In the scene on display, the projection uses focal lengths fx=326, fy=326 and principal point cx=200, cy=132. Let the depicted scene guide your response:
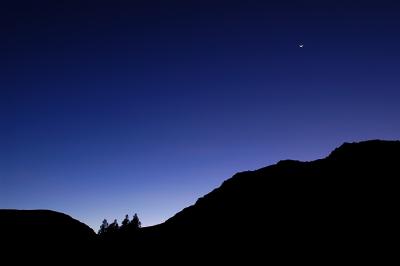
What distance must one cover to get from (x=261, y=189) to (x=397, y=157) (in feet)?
34.2

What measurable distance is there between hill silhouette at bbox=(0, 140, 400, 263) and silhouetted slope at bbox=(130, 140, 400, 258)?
6 cm

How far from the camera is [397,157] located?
24.0 m

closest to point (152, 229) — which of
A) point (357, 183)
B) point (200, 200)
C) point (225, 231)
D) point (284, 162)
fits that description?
point (200, 200)

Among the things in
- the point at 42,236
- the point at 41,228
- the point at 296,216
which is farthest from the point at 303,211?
the point at 41,228

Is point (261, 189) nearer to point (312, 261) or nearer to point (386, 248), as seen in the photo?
point (312, 261)

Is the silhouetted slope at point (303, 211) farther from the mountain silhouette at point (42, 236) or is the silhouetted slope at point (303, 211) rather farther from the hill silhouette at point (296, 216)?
the mountain silhouette at point (42, 236)

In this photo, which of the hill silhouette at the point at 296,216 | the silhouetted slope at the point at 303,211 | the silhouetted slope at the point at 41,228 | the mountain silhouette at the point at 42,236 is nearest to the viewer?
the hill silhouette at the point at 296,216

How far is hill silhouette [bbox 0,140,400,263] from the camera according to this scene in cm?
2030

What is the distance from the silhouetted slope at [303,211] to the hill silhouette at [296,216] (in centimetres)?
6

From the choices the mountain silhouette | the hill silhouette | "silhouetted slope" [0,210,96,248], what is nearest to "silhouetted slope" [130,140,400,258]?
the hill silhouette

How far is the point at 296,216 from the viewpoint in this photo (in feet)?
76.2

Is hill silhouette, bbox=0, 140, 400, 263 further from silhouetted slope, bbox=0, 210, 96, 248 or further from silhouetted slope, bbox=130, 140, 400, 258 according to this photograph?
silhouetted slope, bbox=0, 210, 96, 248

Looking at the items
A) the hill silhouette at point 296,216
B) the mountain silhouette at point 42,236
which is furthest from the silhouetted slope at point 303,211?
the mountain silhouette at point 42,236

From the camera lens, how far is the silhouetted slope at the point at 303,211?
67.3 ft
